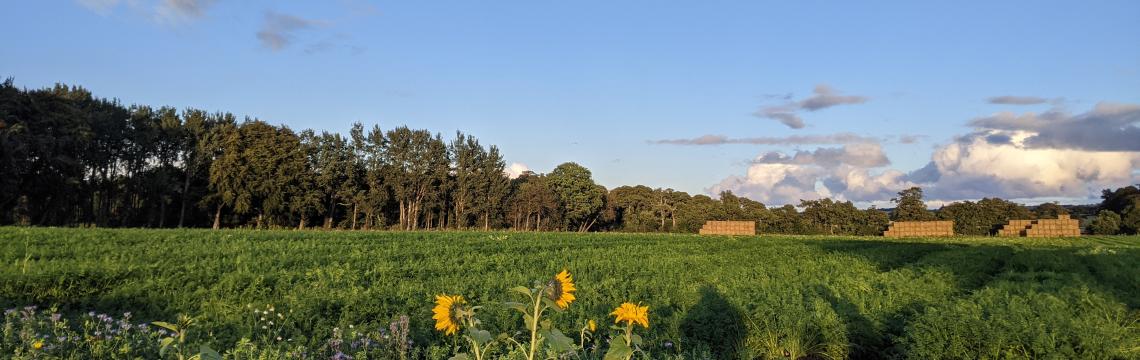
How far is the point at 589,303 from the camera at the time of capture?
781 cm

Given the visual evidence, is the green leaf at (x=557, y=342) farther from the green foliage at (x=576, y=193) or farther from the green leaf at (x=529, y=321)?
the green foliage at (x=576, y=193)

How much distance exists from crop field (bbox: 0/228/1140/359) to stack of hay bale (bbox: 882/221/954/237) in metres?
28.7

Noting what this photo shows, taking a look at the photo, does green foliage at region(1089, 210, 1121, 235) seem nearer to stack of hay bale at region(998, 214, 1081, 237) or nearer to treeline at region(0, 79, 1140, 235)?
treeline at region(0, 79, 1140, 235)

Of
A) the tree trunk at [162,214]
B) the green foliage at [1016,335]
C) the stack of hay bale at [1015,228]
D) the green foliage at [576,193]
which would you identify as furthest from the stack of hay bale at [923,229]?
the tree trunk at [162,214]

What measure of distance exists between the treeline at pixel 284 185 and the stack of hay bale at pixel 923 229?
7.52 meters

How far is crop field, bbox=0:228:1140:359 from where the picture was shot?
520cm

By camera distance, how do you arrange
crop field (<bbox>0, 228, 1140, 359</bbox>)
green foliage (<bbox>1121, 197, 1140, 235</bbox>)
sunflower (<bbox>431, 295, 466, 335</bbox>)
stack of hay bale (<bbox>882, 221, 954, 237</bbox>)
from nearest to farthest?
sunflower (<bbox>431, 295, 466, 335</bbox>), crop field (<bbox>0, 228, 1140, 359</bbox>), green foliage (<bbox>1121, 197, 1140, 235</bbox>), stack of hay bale (<bbox>882, 221, 954, 237</bbox>)

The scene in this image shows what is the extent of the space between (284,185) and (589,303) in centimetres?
4053

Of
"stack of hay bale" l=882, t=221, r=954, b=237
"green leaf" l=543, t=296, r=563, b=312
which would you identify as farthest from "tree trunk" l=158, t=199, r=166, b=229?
"stack of hay bale" l=882, t=221, r=954, b=237

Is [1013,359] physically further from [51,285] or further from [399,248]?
[399,248]

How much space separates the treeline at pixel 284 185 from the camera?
111 ft

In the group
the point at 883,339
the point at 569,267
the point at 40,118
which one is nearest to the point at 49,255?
the point at 569,267

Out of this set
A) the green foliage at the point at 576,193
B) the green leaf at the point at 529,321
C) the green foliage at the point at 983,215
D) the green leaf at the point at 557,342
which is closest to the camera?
the green leaf at the point at 557,342

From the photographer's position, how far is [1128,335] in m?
5.48
